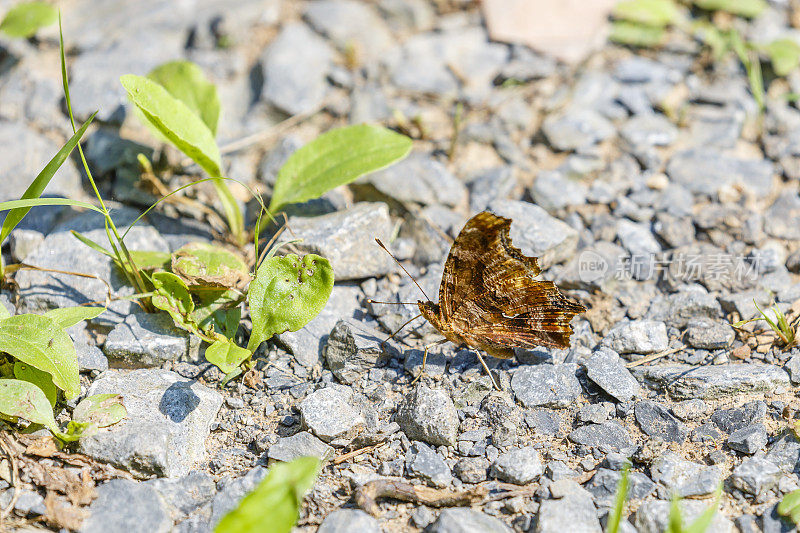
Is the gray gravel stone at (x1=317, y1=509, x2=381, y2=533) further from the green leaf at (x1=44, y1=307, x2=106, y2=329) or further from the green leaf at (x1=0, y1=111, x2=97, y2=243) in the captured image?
the green leaf at (x1=0, y1=111, x2=97, y2=243)

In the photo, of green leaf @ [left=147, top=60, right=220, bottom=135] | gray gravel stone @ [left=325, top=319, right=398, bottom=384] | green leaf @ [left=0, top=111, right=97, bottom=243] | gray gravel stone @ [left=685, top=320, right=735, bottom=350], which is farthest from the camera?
green leaf @ [left=147, top=60, right=220, bottom=135]

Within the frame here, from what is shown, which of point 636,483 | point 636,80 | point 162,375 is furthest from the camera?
point 636,80

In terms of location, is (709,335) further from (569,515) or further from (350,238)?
(350,238)

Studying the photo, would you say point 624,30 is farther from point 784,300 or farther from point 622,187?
point 784,300

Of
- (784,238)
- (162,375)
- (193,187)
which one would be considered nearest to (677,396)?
(784,238)

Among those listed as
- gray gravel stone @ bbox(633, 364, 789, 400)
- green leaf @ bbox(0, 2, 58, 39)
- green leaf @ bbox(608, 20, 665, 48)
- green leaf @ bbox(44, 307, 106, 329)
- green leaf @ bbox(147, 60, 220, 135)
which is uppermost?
green leaf @ bbox(0, 2, 58, 39)

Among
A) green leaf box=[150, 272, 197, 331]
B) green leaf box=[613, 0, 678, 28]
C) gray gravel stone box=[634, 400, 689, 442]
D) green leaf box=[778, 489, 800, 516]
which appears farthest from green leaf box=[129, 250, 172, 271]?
green leaf box=[613, 0, 678, 28]

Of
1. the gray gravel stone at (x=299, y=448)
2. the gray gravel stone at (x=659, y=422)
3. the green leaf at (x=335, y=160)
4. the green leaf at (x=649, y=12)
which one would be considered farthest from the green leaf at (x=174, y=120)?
the green leaf at (x=649, y=12)
